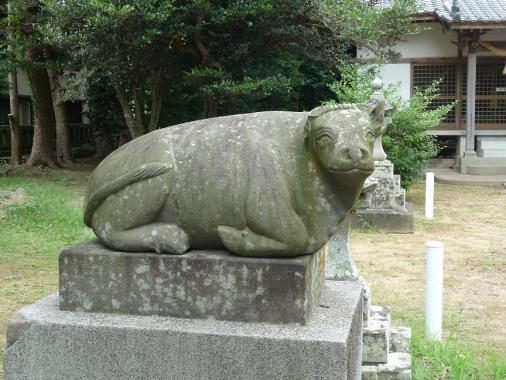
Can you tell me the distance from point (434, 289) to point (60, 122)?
14141 mm

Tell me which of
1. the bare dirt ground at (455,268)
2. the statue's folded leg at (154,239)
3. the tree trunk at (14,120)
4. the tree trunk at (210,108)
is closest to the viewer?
the statue's folded leg at (154,239)

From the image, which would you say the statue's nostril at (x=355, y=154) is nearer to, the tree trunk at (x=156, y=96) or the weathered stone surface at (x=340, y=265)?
the weathered stone surface at (x=340, y=265)

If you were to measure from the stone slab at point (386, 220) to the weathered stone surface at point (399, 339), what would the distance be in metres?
5.25

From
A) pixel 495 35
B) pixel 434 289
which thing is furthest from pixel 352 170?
pixel 495 35

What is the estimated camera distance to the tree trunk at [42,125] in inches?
674

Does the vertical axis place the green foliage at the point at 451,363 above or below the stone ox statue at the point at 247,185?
below

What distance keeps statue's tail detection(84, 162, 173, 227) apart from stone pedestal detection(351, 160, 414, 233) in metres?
7.13

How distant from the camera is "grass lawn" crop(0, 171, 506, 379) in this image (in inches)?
182

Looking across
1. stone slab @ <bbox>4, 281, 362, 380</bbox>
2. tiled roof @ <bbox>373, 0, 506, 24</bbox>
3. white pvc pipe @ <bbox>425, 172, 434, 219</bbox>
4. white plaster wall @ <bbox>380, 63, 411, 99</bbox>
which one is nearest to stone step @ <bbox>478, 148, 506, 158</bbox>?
white plaster wall @ <bbox>380, 63, 411, 99</bbox>

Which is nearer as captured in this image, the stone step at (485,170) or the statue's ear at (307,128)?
the statue's ear at (307,128)

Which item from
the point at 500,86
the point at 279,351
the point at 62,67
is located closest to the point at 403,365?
the point at 279,351

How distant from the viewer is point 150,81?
16.3 metres

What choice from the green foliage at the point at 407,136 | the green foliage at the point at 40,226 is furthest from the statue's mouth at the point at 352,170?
the green foliage at the point at 407,136

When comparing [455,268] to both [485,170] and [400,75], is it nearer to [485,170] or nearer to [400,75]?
[485,170]
